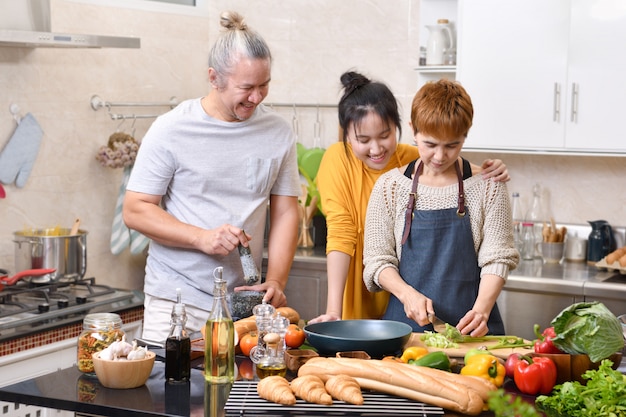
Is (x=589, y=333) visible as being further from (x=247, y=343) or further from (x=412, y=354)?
→ (x=247, y=343)

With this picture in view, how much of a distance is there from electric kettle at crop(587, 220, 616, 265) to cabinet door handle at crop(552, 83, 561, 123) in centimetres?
58

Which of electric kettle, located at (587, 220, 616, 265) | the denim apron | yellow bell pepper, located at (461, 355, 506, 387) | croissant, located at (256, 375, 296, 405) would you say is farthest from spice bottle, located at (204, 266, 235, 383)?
electric kettle, located at (587, 220, 616, 265)

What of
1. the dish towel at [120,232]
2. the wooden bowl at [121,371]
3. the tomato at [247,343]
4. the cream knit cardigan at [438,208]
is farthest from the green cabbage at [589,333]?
the dish towel at [120,232]

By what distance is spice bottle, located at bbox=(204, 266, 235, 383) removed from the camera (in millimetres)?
2051

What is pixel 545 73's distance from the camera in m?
3.98

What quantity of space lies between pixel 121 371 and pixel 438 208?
1.09 meters

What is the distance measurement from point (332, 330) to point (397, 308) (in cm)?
43

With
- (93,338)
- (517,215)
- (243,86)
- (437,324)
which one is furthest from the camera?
(517,215)

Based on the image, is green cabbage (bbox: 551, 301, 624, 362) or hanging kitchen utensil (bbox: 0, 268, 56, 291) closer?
green cabbage (bbox: 551, 301, 624, 362)

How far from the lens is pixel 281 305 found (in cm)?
273

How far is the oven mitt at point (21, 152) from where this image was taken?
145 inches

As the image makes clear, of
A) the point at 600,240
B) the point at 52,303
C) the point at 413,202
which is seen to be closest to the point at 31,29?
the point at 52,303

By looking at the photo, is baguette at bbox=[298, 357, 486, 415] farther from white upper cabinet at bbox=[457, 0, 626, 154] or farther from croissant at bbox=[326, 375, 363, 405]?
white upper cabinet at bbox=[457, 0, 626, 154]

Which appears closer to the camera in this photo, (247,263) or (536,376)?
(536,376)
